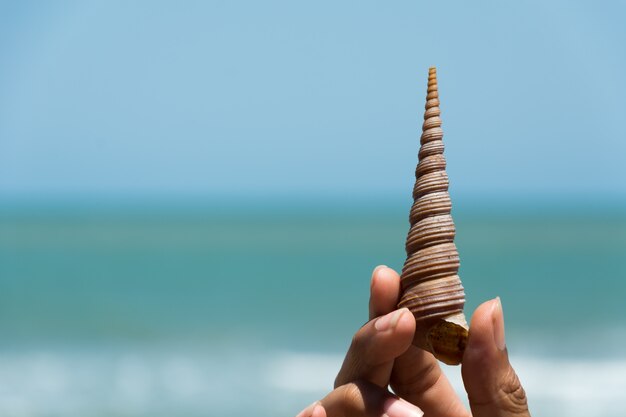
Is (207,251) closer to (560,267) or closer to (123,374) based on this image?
(560,267)

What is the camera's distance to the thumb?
2.72 meters

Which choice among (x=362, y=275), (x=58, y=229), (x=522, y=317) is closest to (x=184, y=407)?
(x=522, y=317)

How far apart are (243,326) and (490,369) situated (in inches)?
549

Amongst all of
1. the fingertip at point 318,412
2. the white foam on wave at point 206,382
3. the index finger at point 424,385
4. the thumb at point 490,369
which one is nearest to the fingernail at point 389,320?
the thumb at point 490,369

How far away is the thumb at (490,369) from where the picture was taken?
2.72 meters

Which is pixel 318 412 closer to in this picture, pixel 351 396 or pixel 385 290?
pixel 351 396

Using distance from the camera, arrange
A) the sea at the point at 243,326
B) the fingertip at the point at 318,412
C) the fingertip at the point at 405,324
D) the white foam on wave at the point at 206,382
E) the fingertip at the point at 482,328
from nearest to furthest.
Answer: the fingertip at the point at 482,328 < the fingertip at the point at 405,324 < the fingertip at the point at 318,412 < the white foam on wave at the point at 206,382 < the sea at the point at 243,326

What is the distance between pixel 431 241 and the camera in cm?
294

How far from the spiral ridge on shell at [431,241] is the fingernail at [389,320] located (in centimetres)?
10

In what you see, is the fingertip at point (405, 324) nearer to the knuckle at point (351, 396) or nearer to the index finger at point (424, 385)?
the knuckle at point (351, 396)

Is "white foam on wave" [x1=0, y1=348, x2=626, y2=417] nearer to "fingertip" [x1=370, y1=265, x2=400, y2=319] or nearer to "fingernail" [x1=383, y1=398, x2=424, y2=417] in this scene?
"fingertip" [x1=370, y1=265, x2=400, y2=319]

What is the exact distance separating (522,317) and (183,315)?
7.10 metres

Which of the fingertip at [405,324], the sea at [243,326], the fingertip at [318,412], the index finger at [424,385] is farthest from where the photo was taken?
the sea at [243,326]

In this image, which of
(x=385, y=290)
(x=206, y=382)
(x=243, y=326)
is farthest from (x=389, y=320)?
(x=243, y=326)
